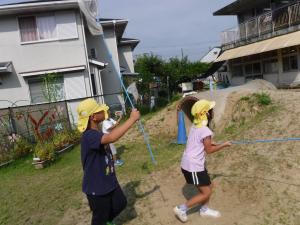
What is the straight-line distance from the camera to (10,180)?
827 cm

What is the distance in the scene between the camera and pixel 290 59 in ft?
59.2

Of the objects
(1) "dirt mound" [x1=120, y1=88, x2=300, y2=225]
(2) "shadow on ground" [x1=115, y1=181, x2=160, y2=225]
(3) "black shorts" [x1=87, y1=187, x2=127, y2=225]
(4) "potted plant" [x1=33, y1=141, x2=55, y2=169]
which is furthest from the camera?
(4) "potted plant" [x1=33, y1=141, x2=55, y2=169]

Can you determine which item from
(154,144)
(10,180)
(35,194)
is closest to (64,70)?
(154,144)

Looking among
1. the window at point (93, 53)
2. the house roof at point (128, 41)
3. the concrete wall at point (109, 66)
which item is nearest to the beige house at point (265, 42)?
the house roof at point (128, 41)

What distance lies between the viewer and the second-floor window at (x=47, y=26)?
1542 centimetres

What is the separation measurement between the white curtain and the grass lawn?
6.99 meters

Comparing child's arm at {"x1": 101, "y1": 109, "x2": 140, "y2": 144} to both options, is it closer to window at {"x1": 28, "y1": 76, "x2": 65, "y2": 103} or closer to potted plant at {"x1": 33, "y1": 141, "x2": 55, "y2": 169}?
Result: potted plant at {"x1": 33, "y1": 141, "x2": 55, "y2": 169}

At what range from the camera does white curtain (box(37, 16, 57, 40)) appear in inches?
607

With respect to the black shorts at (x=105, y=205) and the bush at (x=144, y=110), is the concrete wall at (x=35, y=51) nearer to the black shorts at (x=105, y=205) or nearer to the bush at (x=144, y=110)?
the bush at (x=144, y=110)

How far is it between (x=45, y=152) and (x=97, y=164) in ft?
19.3

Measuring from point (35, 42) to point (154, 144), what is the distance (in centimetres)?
809

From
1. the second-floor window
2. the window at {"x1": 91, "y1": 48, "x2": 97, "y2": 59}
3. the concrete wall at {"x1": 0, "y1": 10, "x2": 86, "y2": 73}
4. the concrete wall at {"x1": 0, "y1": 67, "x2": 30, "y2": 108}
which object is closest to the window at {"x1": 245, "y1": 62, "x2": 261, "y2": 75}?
the window at {"x1": 91, "y1": 48, "x2": 97, "y2": 59}

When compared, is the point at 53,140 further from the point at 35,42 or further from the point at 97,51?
the point at 97,51

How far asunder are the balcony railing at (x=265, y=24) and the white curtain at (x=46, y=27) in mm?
10871
